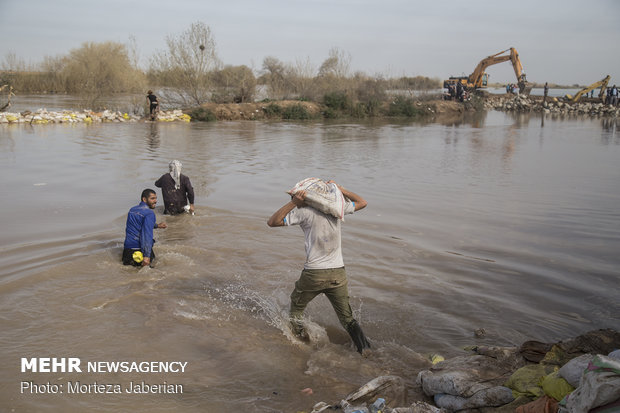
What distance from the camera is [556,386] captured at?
3141mm

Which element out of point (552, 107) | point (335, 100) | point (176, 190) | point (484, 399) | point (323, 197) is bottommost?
point (484, 399)

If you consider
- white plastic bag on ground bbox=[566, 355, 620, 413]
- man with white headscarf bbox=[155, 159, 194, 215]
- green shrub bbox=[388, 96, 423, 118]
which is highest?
green shrub bbox=[388, 96, 423, 118]

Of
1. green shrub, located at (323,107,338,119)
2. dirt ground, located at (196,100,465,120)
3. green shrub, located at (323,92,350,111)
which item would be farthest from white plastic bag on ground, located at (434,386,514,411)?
green shrub, located at (323,92,350,111)

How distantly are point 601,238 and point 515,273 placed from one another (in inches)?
102

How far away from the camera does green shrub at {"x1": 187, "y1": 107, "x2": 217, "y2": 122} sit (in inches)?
1189

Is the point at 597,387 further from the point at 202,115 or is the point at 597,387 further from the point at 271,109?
the point at 271,109

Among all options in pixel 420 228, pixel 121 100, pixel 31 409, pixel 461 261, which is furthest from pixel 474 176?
pixel 121 100

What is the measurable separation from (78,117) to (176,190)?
20.4m

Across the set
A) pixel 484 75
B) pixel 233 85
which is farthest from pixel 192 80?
pixel 484 75

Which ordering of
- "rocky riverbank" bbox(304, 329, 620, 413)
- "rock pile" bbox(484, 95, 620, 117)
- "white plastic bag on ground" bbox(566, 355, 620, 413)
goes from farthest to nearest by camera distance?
"rock pile" bbox(484, 95, 620, 117)
"rocky riverbank" bbox(304, 329, 620, 413)
"white plastic bag on ground" bbox(566, 355, 620, 413)

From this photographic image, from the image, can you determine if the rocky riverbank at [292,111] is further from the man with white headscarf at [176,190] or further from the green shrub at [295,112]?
the man with white headscarf at [176,190]

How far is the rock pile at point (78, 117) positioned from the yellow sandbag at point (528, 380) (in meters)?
A: 26.5

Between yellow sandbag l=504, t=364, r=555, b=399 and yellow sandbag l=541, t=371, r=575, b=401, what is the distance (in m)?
0.12

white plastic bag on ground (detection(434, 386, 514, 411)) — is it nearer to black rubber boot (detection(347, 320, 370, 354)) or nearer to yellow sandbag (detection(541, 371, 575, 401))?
yellow sandbag (detection(541, 371, 575, 401))
